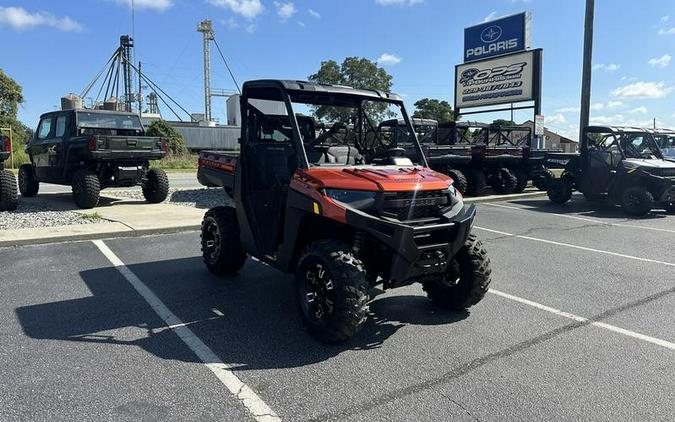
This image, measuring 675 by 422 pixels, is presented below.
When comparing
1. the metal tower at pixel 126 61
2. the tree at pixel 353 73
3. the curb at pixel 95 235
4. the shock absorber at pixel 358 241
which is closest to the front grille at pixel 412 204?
the shock absorber at pixel 358 241

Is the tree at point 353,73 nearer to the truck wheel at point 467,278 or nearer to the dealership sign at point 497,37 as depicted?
the dealership sign at point 497,37

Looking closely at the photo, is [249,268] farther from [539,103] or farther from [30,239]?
[539,103]

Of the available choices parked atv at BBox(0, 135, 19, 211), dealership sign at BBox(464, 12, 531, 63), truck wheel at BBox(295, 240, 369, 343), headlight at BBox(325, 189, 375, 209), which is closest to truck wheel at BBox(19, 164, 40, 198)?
parked atv at BBox(0, 135, 19, 211)

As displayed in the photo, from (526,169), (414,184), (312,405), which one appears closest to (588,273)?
(414,184)

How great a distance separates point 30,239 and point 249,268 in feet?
11.9

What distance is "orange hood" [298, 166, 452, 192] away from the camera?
13.2ft

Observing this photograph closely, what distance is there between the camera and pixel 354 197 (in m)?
4.00

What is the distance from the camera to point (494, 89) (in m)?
22.4

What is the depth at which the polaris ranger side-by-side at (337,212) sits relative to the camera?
12.8 ft

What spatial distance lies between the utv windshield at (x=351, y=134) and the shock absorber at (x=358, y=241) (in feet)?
2.72

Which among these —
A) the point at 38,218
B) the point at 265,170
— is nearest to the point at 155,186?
the point at 38,218

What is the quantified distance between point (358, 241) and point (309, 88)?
1.57 meters

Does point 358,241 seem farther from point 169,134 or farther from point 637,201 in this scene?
point 169,134

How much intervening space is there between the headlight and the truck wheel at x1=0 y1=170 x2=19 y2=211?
8.87 metres
